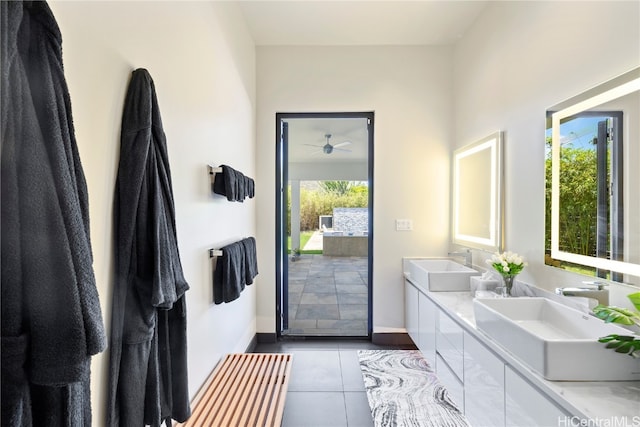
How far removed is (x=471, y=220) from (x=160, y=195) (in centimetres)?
231

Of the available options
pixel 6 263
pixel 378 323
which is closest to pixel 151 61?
pixel 6 263

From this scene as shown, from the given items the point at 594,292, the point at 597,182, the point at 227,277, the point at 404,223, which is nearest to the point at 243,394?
the point at 227,277

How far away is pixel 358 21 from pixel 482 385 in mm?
2668

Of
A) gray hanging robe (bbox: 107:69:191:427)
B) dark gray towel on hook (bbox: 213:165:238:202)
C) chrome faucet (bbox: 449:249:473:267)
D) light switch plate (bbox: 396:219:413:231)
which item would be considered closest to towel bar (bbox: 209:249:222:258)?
dark gray towel on hook (bbox: 213:165:238:202)

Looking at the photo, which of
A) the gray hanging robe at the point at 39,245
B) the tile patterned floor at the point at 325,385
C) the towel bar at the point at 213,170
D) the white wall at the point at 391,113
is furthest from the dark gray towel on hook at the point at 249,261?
the gray hanging robe at the point at 39,245

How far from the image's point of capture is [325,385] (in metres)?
2.24

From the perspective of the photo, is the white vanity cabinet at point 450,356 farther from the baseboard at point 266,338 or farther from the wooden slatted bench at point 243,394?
the baseboard at point 266,338

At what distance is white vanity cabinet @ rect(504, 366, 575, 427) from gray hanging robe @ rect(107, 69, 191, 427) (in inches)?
52.0

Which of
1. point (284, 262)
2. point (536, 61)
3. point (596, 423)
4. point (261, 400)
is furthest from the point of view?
point (284, 262)

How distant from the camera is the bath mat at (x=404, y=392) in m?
1.88

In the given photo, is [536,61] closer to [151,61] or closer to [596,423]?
[596,423]

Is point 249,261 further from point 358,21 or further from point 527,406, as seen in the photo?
point 358,21

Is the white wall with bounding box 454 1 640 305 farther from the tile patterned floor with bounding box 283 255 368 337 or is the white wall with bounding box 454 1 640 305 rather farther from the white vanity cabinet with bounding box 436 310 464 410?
the tile patterned floor with bounding box 283 255 368 337

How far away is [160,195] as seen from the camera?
108cm
